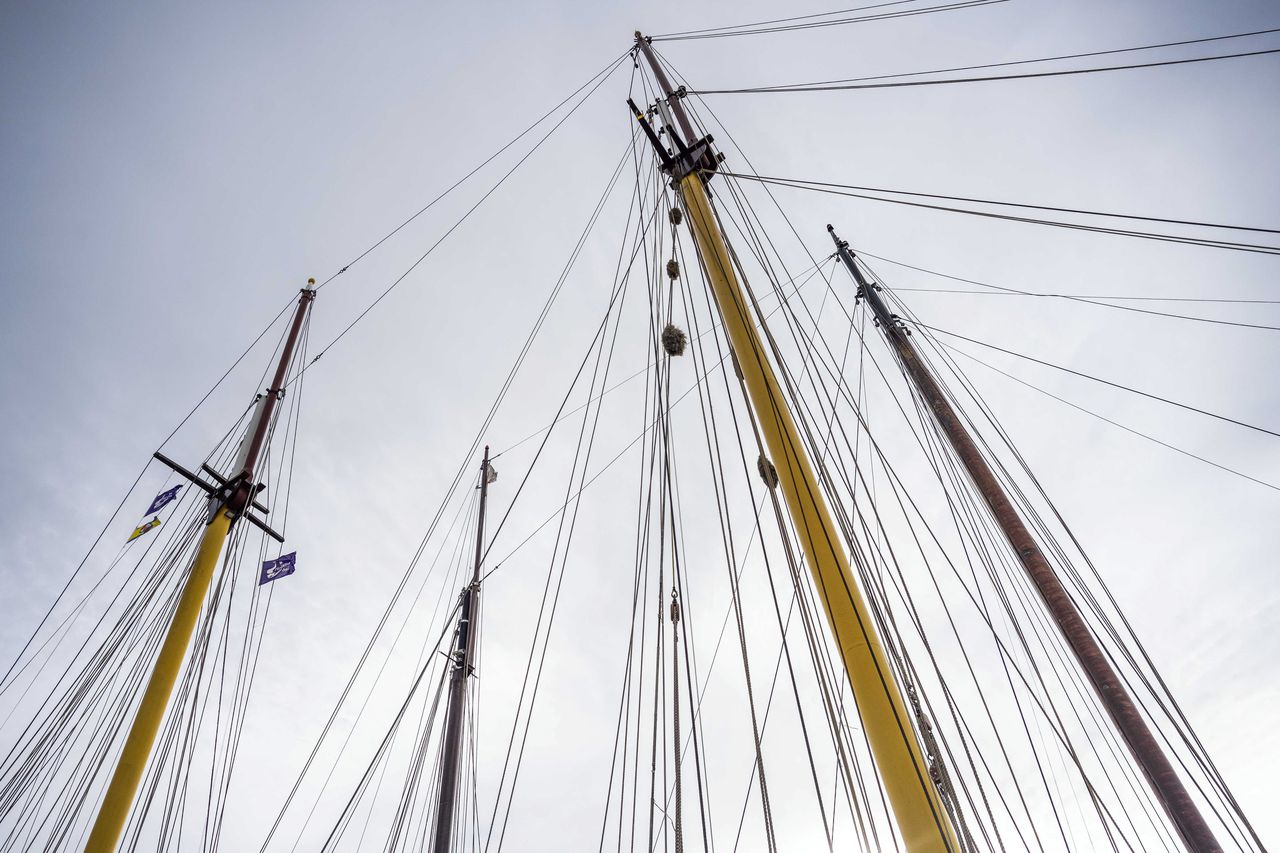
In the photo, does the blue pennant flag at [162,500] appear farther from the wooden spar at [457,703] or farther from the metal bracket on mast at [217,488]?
the wooden spar at [457,703]

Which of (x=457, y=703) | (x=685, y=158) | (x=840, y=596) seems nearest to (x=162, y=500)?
(x=457, y=703)

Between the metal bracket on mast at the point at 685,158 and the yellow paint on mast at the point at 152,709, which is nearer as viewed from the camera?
the yellow paint on mast at the point at 152,709

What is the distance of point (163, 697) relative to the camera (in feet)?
24.5

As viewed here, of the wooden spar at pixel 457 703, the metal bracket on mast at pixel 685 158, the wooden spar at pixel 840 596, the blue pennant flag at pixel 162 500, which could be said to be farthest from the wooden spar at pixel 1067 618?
the blue pennant flag at pixel 162 500

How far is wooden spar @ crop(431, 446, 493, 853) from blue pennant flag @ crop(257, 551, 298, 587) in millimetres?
4880

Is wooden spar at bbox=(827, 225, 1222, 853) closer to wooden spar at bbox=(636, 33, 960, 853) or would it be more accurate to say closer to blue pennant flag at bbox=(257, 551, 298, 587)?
wooden spar at bbox=(636, 33, 960, 853)

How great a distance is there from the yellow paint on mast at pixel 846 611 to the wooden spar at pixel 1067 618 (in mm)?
4271

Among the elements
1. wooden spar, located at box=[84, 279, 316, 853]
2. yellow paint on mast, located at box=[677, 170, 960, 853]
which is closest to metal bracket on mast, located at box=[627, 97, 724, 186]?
yellow paint on mast, located at box=[677, 170, 960, 853]

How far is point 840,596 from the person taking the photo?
388 centimetres

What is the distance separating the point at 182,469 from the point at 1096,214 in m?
13.5

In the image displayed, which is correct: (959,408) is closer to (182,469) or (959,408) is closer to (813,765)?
(813,765)

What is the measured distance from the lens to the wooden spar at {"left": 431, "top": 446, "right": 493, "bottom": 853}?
36.8 feet

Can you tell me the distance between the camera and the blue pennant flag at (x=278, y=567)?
375 inches

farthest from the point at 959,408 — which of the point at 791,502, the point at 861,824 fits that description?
the point at 861,824
